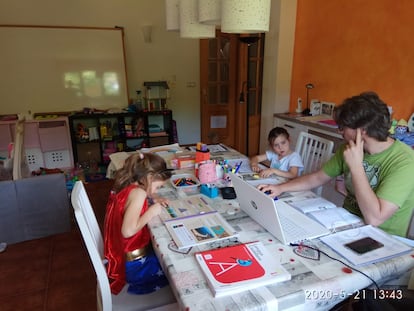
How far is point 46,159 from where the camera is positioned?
407 cm

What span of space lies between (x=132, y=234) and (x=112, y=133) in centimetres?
337

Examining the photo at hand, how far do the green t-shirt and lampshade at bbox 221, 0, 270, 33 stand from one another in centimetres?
79

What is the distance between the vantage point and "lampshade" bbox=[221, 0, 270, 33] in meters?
1.24

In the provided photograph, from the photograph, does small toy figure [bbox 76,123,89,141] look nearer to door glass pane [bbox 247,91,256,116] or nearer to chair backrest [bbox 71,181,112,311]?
door glass pane [bbox 247,91,256,116]

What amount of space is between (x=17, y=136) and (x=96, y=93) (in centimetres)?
202

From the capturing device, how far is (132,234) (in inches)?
50.8

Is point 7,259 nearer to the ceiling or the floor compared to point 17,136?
nearer to the floor

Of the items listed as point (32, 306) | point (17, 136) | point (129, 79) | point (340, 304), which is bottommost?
point (32, 306)

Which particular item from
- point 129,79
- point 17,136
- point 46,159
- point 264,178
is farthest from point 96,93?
point 264,178

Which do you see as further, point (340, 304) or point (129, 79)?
point (129, 79)

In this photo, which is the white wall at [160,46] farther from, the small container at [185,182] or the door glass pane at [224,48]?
the small container at [185,182]

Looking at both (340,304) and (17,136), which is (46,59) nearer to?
(17,136)

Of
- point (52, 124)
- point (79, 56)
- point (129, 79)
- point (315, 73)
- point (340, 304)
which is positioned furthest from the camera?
point (129, 79)

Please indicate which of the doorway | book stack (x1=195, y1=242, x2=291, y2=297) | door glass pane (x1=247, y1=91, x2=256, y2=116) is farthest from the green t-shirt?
door glass pane (x1=247, y1=91, x2=256, y2=116)
